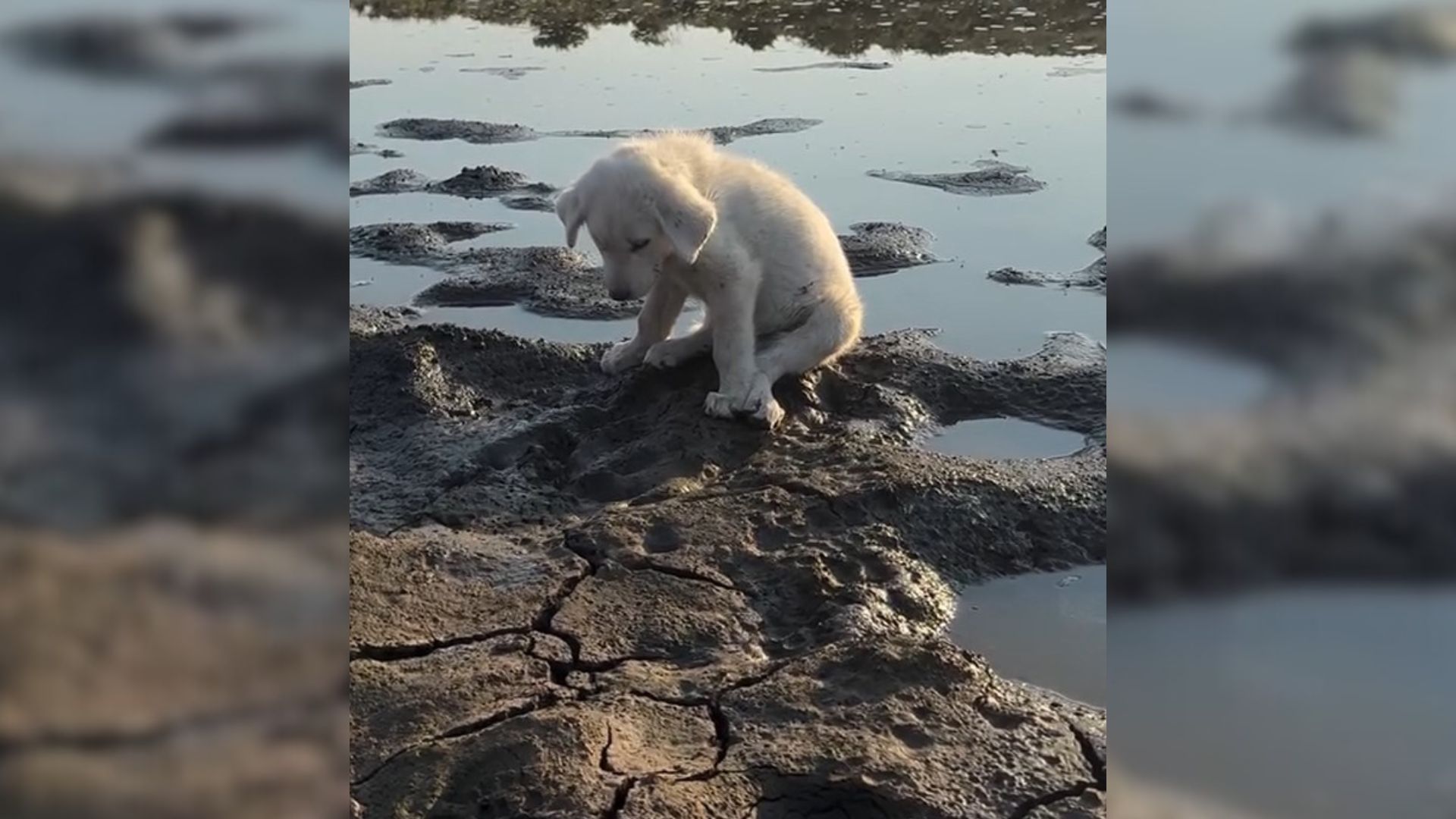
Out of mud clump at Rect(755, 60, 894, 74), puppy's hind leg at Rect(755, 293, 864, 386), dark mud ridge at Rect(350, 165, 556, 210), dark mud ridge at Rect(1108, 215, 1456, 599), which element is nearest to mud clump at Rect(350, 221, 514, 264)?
dark mud ridge at Rect(350, 165, 556, 210)

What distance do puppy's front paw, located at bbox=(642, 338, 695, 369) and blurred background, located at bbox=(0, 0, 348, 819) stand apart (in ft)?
13.6

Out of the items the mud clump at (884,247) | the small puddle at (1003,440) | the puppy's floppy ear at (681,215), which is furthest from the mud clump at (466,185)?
the small puddle at (1003,440)

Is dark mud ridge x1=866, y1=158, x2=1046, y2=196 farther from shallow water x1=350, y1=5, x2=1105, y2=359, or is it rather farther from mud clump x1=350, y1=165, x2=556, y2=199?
mud clump x1=350, y1=165, x2=556, y2=199

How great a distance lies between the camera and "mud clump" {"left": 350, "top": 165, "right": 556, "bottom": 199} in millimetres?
8227

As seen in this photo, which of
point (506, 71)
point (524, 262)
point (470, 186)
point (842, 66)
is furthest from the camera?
point (506, 71)

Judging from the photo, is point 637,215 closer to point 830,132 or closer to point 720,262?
point 720,262

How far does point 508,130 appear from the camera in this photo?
32.7 ft

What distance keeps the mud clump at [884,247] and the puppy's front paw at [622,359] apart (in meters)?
1.92

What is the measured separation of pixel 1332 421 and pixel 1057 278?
6003mm

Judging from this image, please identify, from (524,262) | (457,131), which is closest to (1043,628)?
(524,262)

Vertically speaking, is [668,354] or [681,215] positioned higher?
→ [681,215]

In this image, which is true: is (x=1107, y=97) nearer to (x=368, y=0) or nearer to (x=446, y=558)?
(x=446, y=558)

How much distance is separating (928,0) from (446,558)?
12.9 meters

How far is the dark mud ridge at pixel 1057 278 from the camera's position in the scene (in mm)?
6410
